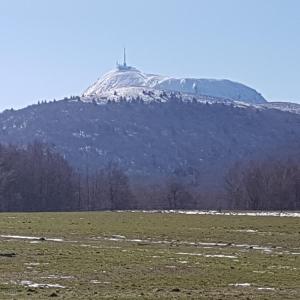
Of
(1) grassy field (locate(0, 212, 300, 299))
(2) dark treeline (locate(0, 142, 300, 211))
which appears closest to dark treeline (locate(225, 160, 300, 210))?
(2) dark treeline (locate(0, 142, 300, 211))

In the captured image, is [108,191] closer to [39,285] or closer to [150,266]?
[150,266]

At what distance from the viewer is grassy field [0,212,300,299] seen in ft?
74.8

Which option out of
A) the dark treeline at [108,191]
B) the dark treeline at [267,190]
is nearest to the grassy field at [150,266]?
the dark treeline at [108,191]

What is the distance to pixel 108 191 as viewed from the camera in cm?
15750

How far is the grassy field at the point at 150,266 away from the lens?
22797 millimetres

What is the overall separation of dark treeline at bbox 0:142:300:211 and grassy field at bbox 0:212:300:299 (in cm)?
9250

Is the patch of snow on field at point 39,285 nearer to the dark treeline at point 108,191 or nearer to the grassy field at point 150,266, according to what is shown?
the grassy field at point 150,266

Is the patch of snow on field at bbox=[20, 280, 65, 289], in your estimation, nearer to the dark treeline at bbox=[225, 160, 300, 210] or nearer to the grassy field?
the grassy field

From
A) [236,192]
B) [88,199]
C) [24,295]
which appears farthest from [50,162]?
[24,295]

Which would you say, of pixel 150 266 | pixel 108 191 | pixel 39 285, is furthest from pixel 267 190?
pixel 39 285

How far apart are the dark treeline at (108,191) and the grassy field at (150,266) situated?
92.5 m

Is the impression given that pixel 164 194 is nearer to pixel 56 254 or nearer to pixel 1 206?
pixel 1 206

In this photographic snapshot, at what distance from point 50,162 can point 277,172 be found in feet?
174

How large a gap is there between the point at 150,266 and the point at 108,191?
418 feet
